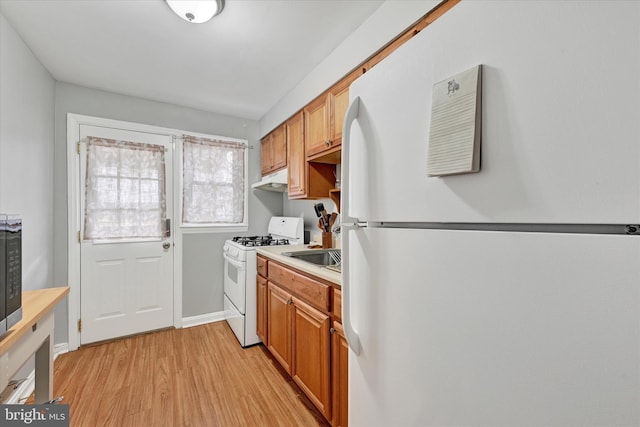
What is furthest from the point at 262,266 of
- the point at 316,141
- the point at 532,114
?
the point at 532,114

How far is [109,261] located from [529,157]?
11.0 feet

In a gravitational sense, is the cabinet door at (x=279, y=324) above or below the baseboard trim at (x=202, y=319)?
above

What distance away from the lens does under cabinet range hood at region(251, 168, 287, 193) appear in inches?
113

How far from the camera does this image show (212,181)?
3.22 metres

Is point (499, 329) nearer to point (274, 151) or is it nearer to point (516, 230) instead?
point (516, 230)

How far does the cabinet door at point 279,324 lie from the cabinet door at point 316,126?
1172mm

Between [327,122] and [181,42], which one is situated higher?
[181,42]

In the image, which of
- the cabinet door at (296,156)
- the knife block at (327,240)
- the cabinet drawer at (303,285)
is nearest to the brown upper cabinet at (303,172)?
the cabinet door at (296,156)

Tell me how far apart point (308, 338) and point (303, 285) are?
1.03 ft

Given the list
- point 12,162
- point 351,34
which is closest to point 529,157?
point 351,34

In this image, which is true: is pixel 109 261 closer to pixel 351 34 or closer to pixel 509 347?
pixel 351 34

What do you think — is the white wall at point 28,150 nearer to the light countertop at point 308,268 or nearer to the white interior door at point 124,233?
the white interior door at point 124,233

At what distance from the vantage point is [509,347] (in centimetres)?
51

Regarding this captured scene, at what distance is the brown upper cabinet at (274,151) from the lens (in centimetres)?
293
